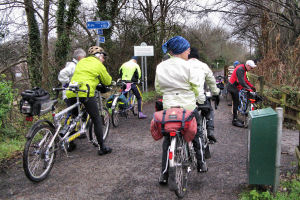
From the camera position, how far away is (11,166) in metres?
4.66

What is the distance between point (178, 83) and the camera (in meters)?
3.40

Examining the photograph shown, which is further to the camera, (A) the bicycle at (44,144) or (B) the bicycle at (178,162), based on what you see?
(A) the bicycle at (44,144)

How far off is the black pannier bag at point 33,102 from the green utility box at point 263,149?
9.71 ft

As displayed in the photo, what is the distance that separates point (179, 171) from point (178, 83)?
3.63 feet

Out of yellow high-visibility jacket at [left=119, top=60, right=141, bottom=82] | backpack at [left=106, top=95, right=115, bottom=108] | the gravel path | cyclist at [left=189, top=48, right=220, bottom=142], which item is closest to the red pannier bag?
the gravel path

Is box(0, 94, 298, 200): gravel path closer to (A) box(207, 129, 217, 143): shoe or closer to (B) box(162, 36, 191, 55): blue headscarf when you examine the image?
(A) box(207, 129, 217, 143): shoe

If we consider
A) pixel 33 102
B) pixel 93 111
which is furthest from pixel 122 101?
pixel 33 102

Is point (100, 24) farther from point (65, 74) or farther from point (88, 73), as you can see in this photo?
point (88, 73)

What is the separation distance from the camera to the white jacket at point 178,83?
3.39 meters

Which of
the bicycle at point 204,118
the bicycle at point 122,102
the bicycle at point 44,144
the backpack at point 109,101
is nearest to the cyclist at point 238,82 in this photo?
the bicycle at point 122,102

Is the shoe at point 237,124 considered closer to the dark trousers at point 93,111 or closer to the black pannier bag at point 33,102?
the dark trousers at point 93,111

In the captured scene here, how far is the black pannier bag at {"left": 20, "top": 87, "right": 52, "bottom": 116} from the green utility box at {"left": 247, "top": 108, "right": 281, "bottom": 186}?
9.71ft

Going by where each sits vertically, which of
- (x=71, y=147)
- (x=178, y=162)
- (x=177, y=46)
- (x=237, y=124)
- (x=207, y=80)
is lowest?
(x=237, y=124)

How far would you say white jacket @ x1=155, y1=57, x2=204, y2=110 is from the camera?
3395 millimetres
